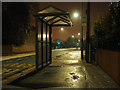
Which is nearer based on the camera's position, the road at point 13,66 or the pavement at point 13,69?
the pavement at point 13,69

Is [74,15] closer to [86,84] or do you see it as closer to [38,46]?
[38,46]

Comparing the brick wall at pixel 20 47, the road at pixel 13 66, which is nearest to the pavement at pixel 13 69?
the road at pixel 13 66

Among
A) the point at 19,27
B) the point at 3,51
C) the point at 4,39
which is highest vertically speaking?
the point at 19,27

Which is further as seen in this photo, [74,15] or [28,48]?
[28,48]

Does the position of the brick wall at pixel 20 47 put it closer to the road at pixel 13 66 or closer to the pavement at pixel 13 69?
the pavement at pixel 13 69

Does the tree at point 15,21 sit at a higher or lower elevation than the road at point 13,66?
higher

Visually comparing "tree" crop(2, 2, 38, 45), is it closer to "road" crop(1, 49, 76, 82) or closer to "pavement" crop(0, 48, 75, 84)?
"pavement" crop(0, 48, 75, 84)

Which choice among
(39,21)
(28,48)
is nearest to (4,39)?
(28,48)

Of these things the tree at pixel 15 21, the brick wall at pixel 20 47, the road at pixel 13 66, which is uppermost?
the tree at pixel 15 21

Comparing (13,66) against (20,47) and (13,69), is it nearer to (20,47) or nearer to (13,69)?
(13,69)

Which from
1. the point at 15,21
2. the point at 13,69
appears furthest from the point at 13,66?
the point at 15,21

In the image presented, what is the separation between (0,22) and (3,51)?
588 cm

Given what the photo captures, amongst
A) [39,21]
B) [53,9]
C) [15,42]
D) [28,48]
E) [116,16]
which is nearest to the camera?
[53,9]

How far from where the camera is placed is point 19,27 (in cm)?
2947
